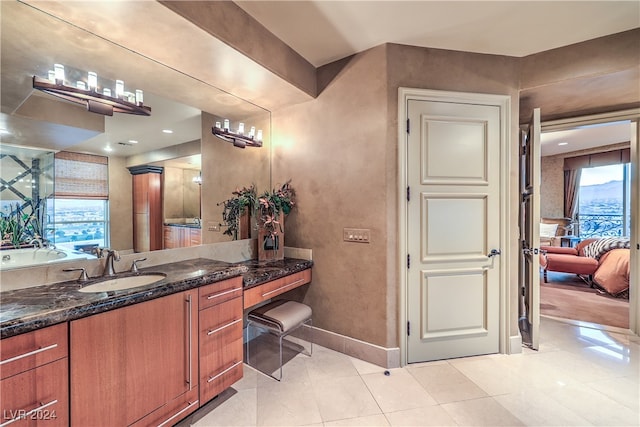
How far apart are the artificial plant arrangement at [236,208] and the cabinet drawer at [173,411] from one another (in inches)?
51.7

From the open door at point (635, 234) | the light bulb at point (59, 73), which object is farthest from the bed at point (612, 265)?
the light bulb at point (59, 73)

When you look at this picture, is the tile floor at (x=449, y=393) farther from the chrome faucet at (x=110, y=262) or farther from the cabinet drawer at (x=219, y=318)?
the chrome faucet at (x=110, y=262)

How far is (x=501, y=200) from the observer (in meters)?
2.34

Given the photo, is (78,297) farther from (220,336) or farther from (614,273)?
(614,273)

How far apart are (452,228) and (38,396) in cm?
263

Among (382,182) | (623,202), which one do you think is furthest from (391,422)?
(623,202)

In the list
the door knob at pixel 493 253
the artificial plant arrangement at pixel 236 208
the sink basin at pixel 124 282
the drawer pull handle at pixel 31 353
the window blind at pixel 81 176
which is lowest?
the drawer pull handle at pixel 31 353

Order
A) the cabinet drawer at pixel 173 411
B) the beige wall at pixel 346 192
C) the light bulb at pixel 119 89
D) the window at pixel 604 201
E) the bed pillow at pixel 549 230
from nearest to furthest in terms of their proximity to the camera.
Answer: the cabinet drawer at pixel 173 411 → the light bulb at pixel 119 89 → the beige wall at pixel 346 192 → the window at pixel 604 201 → the bed pillow at pixel 549 230

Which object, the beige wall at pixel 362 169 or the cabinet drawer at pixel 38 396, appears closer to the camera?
the cabinet drawer at pixel 38 396

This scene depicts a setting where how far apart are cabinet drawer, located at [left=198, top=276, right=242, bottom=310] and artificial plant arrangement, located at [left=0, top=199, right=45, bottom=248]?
38.7 inches

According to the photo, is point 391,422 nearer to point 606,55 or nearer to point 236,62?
point 236,62

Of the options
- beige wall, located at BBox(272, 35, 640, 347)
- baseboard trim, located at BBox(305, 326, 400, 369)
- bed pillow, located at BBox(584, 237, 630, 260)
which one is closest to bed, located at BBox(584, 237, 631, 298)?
bed pillow, located at BBox(584, 237, 630, 260)

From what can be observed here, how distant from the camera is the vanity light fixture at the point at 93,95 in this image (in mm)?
1589

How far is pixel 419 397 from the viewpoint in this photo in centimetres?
185
